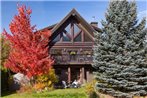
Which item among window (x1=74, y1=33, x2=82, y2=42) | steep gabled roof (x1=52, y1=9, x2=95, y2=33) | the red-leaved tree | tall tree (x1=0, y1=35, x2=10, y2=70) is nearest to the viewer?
the red-leaved tree

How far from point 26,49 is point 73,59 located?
869cm

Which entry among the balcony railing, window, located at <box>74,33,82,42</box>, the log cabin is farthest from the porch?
window, located at <box>74,33,82,42</box>

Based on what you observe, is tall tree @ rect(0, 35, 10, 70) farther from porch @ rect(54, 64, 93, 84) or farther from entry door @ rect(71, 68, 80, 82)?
entry door @ rect(71, 68, 80, 82)

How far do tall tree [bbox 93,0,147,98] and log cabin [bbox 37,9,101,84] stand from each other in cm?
1117

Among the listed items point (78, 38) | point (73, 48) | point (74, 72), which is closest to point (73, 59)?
point (73, 48)

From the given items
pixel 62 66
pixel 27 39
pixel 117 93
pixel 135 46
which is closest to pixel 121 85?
pixel 117 93

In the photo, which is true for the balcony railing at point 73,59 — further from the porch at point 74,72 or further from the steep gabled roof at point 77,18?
the steep gabled roof at point 77,18

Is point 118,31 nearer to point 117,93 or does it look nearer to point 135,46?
point 135,46

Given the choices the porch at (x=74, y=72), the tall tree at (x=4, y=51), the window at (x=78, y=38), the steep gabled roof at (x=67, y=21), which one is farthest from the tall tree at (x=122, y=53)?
the tall tree at (x=4, y=51)

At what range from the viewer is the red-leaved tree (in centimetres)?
2677

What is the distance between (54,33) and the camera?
114 feet

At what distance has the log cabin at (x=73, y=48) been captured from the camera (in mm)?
34688

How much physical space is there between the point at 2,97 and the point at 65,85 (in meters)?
8.60

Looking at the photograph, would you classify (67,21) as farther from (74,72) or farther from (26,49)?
(26,49)
